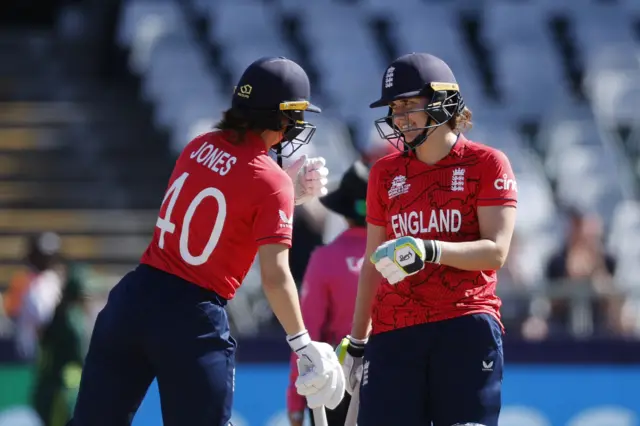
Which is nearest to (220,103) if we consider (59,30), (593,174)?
(59,30)

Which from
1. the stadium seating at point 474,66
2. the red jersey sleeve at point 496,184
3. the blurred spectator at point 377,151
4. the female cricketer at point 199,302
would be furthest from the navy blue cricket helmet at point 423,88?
the stadium seating at point 474,66

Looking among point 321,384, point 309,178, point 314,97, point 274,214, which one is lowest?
point 321,384

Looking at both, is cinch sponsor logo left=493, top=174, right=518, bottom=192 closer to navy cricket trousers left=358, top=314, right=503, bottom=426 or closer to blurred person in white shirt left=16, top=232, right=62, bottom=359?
navy cricket trousers left=358, top=314, right=503, bottom=426

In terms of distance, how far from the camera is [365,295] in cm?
549

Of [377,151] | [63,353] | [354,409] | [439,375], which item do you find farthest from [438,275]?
[63,353]

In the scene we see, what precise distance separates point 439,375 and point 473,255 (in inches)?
20.0

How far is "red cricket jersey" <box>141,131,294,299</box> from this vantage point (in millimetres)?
5133

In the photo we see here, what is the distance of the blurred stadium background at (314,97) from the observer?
13969 mm

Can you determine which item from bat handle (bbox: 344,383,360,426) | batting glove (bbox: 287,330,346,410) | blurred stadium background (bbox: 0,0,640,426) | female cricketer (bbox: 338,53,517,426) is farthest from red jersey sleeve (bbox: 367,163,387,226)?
blurred stadium background (bbox: 0,0,640,426)

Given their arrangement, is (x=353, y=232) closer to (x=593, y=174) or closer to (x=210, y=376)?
(x=210, y=376)

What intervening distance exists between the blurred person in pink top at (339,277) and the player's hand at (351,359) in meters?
0.60

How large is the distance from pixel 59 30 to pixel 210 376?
12778 mm

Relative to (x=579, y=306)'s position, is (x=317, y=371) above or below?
below

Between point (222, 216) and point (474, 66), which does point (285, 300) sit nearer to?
point (222, 216)
